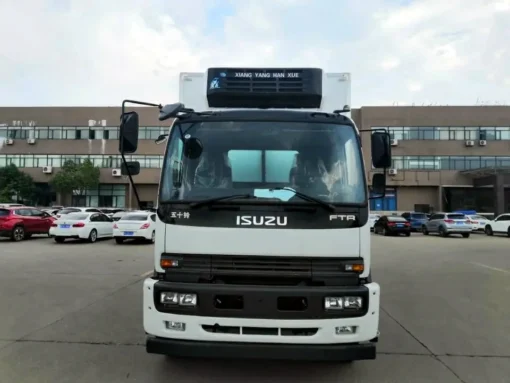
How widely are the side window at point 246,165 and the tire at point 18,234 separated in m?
18.4

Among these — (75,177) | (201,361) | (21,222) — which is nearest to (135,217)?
(21,222)

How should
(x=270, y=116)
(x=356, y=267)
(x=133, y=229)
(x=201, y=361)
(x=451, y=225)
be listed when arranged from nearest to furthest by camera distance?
(x=356, y=267) < (x=270, y=116) < (x=201, y=361) < (x=133, y=229) < (x=451, y=225)

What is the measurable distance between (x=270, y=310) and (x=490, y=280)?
838 centimetres

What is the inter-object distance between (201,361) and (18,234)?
59.2 ft

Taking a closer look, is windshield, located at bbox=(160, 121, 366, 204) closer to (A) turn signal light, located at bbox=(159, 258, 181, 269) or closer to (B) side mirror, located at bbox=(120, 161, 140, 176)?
(A) turn signal light, located at bbox=(159, 258, 181, 269)

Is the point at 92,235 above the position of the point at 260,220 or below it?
below

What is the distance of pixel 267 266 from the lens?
12.3 ft

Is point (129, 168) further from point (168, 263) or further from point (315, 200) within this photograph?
point (315, 200)

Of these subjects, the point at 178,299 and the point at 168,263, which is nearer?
the point at 178,299

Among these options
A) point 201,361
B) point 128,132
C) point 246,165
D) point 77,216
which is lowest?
point 201,361

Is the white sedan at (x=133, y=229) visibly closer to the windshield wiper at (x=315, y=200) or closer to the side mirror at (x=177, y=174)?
the side mirror at (x=177, y=174)

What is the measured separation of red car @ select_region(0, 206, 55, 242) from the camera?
62.0 ft

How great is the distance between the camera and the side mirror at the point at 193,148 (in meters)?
4.16

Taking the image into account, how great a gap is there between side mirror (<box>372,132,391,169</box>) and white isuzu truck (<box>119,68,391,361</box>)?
1.63 ft
